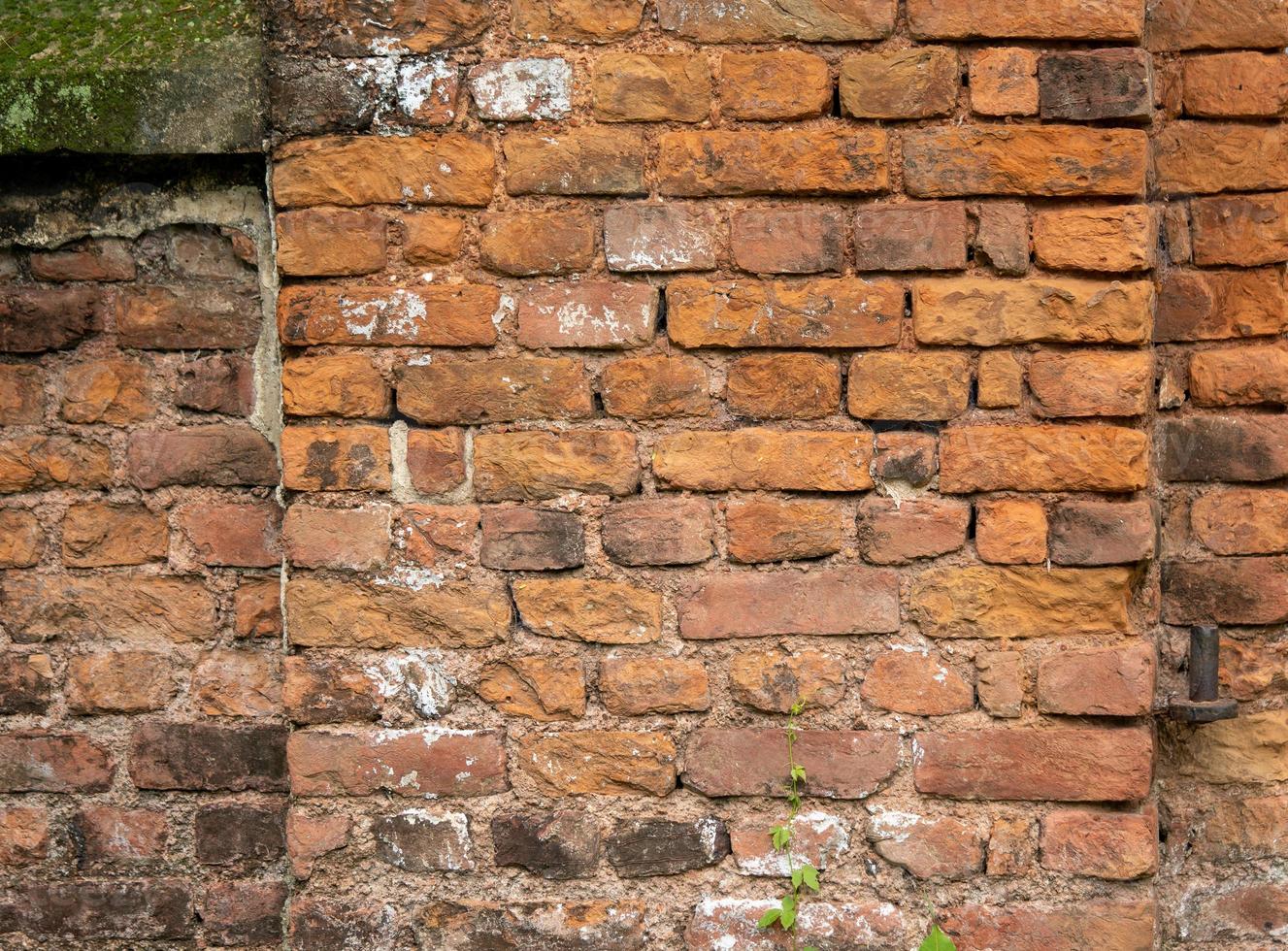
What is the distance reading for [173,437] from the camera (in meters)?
1.90

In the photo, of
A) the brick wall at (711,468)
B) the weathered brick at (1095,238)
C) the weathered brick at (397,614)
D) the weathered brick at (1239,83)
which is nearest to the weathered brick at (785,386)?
the brick wall at (711,468)

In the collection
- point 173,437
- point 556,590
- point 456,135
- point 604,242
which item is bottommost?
point 556,590

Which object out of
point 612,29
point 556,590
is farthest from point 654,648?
point 612,29

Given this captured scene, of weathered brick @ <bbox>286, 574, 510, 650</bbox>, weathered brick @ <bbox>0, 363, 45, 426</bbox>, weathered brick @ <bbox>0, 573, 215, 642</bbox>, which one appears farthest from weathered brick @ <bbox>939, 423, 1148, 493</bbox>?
weathered brick @ <bbox>0, 363, 45, 426</bbox>

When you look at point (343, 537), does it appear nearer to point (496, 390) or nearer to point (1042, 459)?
point (496, 390)

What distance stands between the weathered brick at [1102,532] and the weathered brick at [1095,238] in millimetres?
350

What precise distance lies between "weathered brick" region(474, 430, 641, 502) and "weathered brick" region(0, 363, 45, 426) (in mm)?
856

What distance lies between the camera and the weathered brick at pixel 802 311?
1.63 meters

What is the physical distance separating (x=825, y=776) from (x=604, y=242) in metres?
0.87

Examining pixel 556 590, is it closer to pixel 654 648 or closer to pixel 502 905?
pixel 654 648

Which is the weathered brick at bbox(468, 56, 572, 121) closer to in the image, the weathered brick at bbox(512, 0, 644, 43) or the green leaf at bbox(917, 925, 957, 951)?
the weathered brick at bbox(512, 0, 644, 43)

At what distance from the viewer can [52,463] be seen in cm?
191

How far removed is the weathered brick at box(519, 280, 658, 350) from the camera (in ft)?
5.39

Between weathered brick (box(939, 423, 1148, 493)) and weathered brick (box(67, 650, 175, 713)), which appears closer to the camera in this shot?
weathered brick (box(939, 423, 1148, 493))
